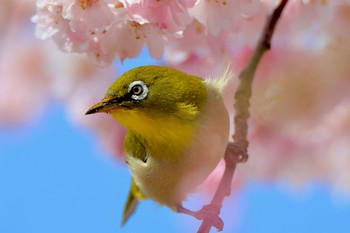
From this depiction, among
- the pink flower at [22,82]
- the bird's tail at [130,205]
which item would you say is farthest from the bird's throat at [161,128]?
the pink flower at [22,82]

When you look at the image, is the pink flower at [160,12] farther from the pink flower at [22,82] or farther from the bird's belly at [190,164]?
the pink flower at [22,82]

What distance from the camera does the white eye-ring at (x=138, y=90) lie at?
0.46 meters

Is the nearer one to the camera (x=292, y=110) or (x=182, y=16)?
(x=182, y=16)

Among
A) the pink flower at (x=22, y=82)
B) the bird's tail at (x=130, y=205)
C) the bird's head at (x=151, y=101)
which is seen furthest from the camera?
the pink flower at (x=22, y=82)

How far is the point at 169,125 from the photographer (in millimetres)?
480

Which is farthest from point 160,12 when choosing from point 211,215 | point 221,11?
point 211,215

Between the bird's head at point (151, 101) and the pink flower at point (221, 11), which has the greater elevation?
the pink flower at point (221, 11)

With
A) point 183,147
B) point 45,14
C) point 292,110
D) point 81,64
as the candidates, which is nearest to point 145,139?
point 183,147

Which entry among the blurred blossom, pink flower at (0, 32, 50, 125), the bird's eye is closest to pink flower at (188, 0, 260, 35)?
the blurred blossom

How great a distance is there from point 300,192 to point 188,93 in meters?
0.58

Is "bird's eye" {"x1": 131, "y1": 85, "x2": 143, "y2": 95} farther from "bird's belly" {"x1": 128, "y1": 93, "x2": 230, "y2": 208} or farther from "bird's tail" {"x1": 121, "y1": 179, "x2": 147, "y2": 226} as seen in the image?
"bird's tail" {"x1": 121, "y1": 179, "x2": 147, "y2": 226}

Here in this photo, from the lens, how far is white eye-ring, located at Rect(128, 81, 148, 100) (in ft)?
1.51

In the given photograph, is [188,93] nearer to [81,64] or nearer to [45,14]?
[45,14]

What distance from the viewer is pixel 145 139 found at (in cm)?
49
